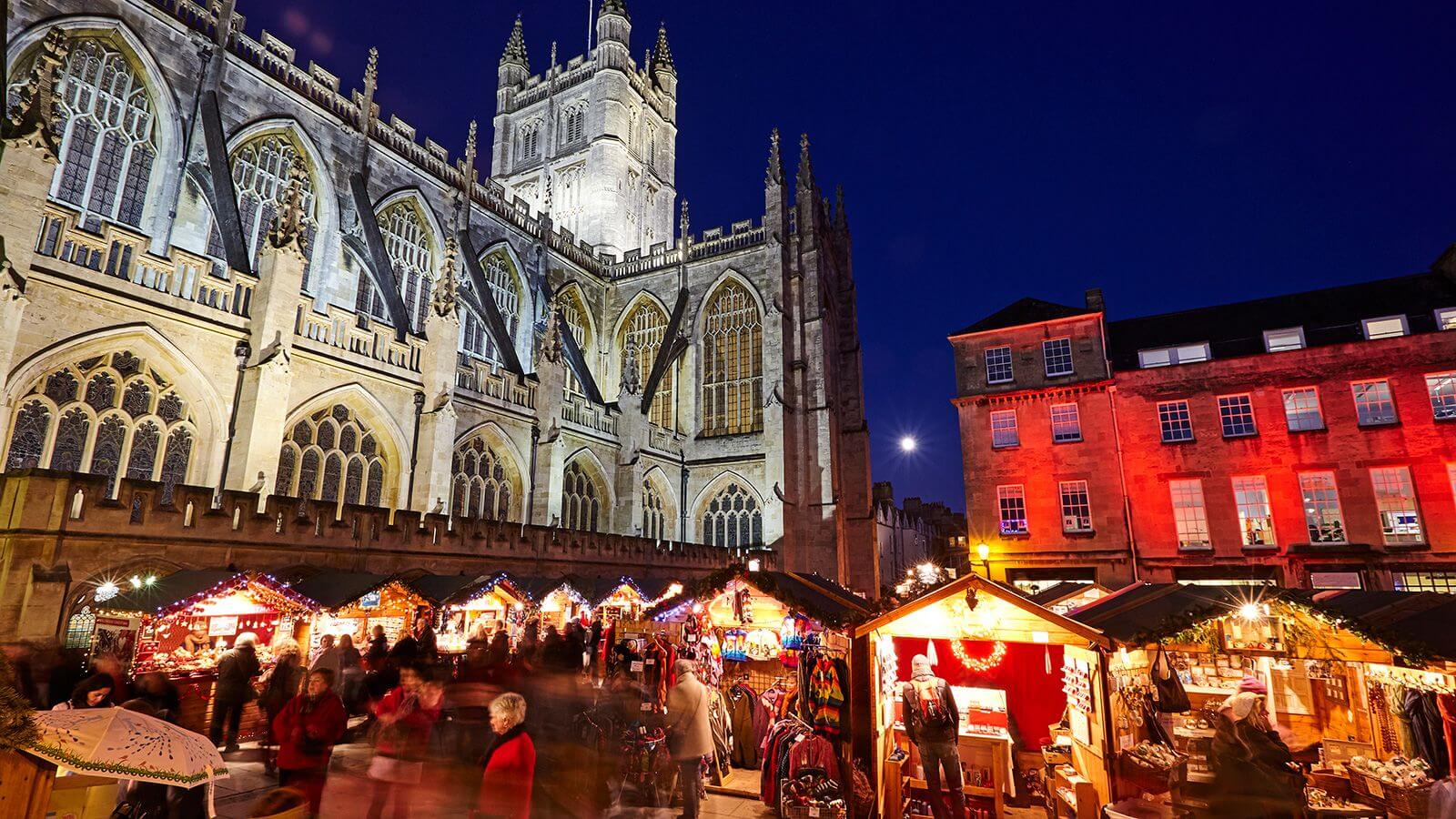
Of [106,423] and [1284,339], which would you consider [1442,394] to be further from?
[106,423]

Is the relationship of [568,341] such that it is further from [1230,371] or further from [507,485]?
[1230,371]

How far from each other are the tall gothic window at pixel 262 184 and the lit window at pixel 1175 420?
1054 inches

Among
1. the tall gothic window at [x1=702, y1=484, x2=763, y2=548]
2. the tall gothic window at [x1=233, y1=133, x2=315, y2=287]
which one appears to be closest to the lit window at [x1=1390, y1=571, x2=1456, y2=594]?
the tall gothic window at [x1=702, y1=484, x2=763, y2=548]

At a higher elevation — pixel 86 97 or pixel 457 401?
pixel 86 97

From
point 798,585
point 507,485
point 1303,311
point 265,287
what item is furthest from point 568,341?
point 1303,311

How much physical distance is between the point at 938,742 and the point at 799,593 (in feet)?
7.73

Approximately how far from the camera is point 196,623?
442 inches

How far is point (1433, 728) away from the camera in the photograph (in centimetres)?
630

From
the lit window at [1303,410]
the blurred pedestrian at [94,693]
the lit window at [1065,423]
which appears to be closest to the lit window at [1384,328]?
the lit window at [1303,410]

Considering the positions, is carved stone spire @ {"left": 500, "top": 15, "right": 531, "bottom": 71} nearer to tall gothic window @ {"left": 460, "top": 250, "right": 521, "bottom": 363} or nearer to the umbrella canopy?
tall gothic window @ {"left": 460, "top": 250, "right": 521, "bottom": 363}

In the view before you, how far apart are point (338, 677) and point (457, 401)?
11.3m

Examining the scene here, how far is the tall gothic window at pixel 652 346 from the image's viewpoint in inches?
1282

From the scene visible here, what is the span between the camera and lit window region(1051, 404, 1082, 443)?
2184cm

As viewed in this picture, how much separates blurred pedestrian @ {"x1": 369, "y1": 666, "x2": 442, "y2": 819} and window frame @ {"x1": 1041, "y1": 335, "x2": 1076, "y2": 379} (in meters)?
21.6
